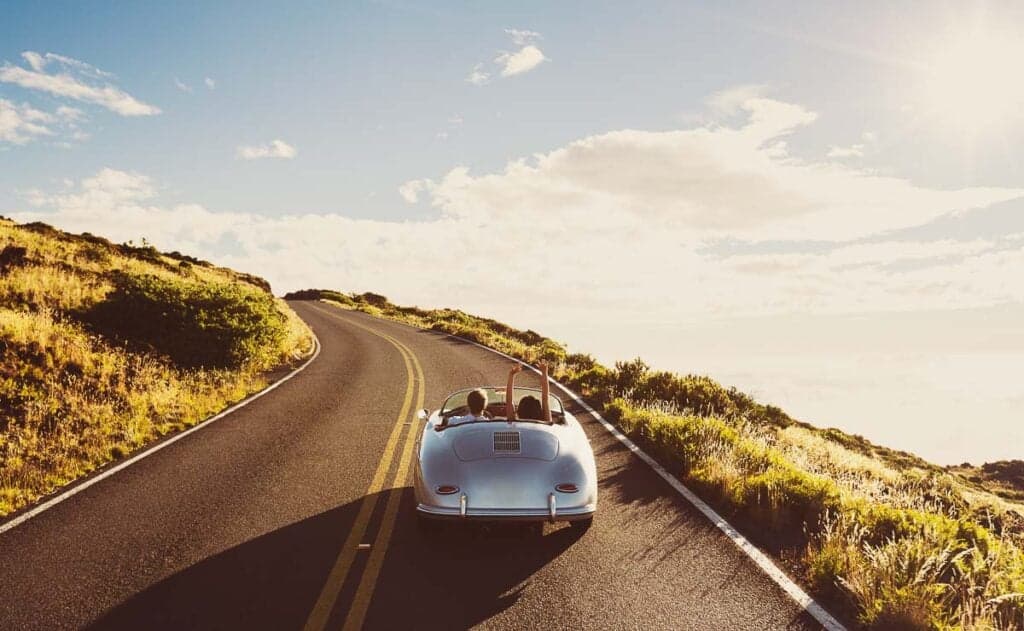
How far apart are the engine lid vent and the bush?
1205 cm

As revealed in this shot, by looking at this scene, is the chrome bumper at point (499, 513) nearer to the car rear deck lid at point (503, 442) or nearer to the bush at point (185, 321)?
the car rear deck lid at point (503, 442)

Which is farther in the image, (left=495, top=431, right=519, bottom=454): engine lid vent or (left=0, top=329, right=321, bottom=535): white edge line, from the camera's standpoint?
(left=0, top=329, right=321, bottom=535): white edge line

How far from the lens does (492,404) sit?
6988mm

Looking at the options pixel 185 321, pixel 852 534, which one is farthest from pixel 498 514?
pixel 185 321

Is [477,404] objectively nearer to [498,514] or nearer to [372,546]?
[498,514]

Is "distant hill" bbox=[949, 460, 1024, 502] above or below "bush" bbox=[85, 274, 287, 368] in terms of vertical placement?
below

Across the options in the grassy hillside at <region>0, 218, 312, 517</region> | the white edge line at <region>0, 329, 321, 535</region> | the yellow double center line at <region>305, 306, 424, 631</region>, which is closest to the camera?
the yellow double center line at <region>305, 306, 424, 631</region>

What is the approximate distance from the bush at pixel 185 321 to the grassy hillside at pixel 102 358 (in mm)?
28

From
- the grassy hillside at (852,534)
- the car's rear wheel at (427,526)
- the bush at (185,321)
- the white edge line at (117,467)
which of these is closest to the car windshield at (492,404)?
the car's rear wheel at (427,526)

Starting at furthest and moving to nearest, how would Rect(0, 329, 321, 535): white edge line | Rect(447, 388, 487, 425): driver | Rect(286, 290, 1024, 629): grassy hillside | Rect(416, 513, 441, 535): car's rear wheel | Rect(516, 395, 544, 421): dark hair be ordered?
Rect(0, 329, 321, 535): white edge line < Rect(516, 395, 544, 421): dark hair < Rect(447, 388, 487, 425): driver < Rect(416, 513, 441, 535): car's rear wheel < Rect(286, 290, 1024, 629): grassy hillside

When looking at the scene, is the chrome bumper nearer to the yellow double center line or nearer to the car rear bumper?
the car rear bumper

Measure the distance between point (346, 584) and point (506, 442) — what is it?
178 centimetres

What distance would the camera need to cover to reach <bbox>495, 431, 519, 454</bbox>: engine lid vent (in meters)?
5.27

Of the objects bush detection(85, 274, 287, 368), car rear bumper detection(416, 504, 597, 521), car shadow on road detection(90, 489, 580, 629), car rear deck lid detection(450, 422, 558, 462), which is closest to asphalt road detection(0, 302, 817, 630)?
car shadow on road detection(90, 489, 580, 629)
